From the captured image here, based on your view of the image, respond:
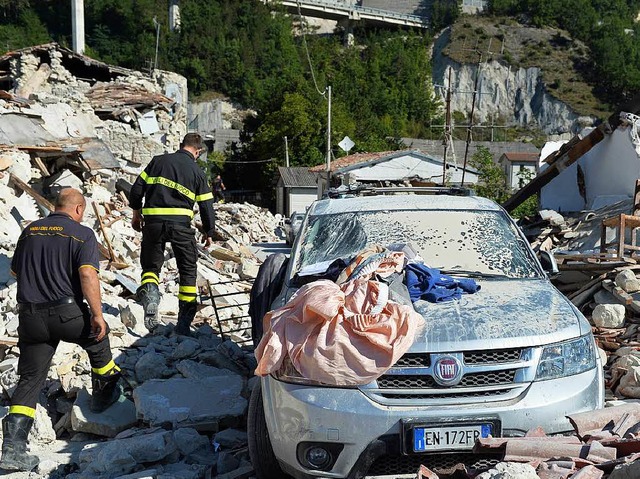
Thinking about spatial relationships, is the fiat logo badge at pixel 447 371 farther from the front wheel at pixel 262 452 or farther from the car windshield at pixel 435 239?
the car windshield at pixel 435 239

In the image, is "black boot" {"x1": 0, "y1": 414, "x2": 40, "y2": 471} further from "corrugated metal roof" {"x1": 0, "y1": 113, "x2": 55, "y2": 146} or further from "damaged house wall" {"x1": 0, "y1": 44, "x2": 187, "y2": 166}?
"damaged house wall" {"x1": 0, "y1": 44, "x2": 187, "y2": 166}

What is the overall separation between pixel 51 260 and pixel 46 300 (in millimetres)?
276

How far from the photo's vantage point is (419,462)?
3730 mm

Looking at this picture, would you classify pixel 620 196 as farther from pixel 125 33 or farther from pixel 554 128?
pixel 554 128

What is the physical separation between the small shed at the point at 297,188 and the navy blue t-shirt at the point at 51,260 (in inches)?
1676

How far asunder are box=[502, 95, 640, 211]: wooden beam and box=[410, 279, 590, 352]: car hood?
10.3 meters

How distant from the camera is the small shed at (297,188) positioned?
48.1 m

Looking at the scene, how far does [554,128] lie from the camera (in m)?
98.1

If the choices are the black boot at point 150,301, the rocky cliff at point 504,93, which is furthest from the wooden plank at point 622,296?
the rocky cliff at point 504,93

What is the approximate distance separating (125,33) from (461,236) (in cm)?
8012

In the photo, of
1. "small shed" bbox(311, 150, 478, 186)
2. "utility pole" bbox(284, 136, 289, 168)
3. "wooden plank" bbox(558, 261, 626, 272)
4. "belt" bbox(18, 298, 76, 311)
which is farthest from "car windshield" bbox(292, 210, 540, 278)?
"utility pole" bbox(284, 136, 289, 168)

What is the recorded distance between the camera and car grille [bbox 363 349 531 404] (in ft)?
12.2

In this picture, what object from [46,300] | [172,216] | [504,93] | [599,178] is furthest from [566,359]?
[504,93]

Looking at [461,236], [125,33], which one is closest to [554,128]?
[125,33]
